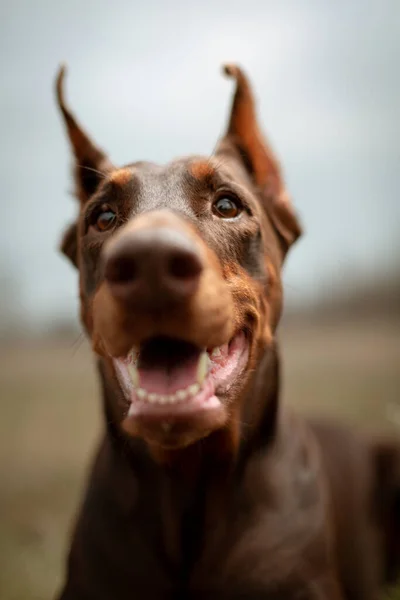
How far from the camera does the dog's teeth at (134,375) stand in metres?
2.30

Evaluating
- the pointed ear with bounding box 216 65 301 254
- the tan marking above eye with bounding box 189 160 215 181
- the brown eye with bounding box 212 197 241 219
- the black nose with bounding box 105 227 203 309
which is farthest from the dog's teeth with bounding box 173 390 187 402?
the pointed ear with bounding box 216 65 301 254

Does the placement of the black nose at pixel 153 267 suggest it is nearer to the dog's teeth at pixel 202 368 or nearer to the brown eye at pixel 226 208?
the dog's teeth at pixel 202 368

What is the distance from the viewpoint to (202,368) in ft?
7.72

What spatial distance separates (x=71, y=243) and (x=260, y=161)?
1.07m

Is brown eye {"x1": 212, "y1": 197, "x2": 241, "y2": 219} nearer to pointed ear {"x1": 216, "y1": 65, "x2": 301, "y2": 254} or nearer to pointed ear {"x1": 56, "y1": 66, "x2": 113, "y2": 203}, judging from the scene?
pointed ear {"x1": 216, "y1": 65, "x2": 301, "y2": 254}

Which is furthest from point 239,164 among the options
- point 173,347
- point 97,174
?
point 173,347

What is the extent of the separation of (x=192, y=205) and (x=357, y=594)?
244 centimetres

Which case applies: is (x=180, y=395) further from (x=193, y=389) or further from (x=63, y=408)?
(x=63, y=408)

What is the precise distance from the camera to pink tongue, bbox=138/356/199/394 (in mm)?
2254

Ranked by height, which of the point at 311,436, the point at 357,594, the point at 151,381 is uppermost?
the point at 151,381

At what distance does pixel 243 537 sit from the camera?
2.92m

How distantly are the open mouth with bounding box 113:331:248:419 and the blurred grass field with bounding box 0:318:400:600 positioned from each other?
890 mm

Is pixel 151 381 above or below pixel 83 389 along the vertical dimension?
above

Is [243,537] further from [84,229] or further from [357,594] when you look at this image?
[84,229]
